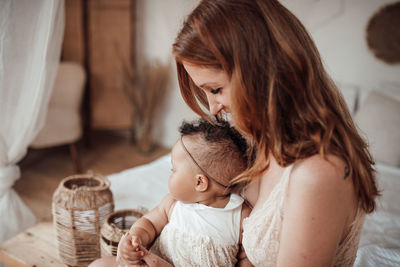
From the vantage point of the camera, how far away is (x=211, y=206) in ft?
3.55

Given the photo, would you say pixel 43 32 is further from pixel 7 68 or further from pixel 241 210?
pixel 241 210

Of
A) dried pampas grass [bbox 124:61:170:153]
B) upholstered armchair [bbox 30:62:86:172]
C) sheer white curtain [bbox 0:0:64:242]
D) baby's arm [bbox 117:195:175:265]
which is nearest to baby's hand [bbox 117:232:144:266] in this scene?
baby's arm [bbox 117:195:175:265]

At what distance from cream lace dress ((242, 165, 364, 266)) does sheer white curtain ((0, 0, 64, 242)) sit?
1166 mm

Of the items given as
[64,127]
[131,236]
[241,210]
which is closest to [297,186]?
[241,210]

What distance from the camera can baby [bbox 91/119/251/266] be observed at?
3.32 ft

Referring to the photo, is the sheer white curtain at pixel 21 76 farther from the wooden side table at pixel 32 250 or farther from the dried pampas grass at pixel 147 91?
the dried pampas grass at pixel 147 91

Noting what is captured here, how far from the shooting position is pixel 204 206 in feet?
3.49

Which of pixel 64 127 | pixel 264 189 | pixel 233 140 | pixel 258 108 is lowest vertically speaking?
pixel 64 127

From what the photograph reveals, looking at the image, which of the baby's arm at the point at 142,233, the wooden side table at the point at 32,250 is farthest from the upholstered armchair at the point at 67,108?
the baby's arm at the point at 142,233

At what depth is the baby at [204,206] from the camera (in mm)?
1012

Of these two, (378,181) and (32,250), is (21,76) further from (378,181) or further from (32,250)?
(378,181)

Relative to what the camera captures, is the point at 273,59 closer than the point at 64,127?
Yes

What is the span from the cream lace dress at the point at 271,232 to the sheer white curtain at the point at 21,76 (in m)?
1.17

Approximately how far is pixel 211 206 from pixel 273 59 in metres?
0.52
